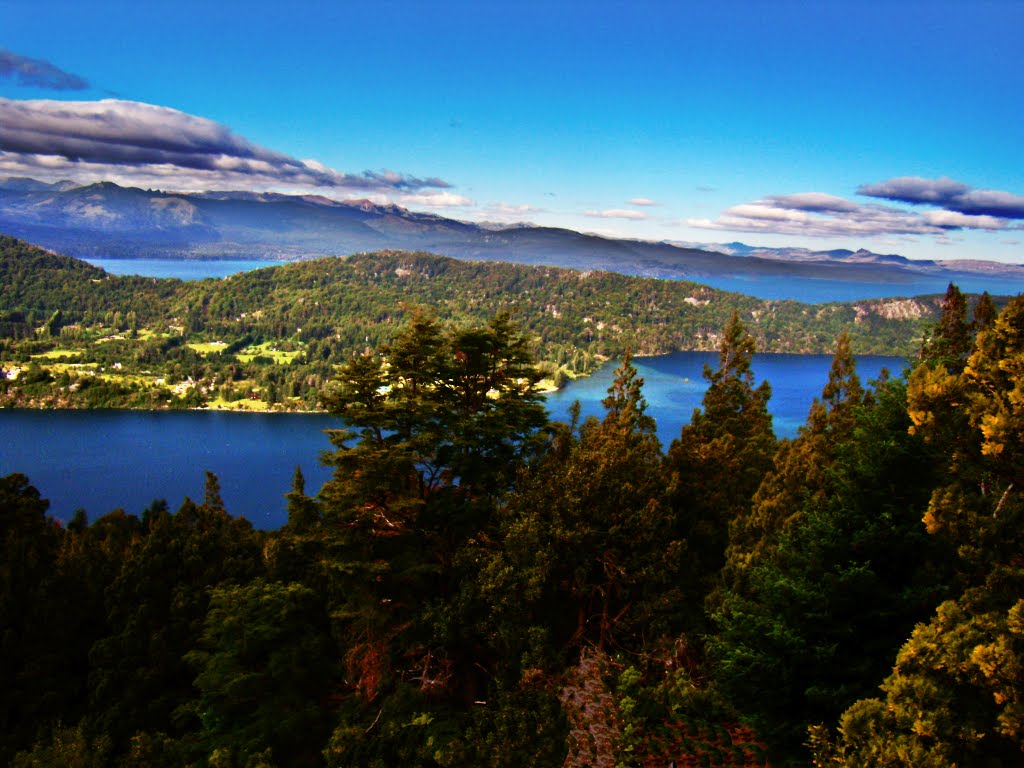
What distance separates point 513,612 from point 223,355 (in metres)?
167

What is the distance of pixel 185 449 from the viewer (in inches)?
3255

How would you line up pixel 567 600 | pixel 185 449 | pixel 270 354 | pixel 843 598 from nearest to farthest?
1. pixel 843 598
2. pixel 567 600
3. pixel 185 449
4. pixel 270 354

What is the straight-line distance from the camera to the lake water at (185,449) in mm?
63812

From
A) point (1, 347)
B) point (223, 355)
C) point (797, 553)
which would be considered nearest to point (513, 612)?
point (797, 553)

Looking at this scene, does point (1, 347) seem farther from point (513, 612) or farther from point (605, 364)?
point (513, 612)

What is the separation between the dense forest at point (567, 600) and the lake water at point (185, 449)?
116ft

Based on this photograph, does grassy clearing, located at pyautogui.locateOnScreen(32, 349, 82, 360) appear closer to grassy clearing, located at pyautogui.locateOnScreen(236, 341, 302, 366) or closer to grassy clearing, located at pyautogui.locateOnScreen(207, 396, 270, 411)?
grassy clearing, located at pyautogui.locateOnScreen(236, 341, 302, 366)

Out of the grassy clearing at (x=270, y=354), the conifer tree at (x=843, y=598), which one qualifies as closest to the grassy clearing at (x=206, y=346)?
the grassy clearing at (x=270, y=354)

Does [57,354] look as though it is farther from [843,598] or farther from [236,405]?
[843,598]

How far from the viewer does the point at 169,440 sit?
87.8 metres

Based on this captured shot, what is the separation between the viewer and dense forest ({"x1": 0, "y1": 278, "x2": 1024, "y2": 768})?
617cm

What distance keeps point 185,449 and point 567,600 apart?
273 ft

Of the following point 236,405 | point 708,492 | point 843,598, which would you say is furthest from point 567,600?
point 236,405

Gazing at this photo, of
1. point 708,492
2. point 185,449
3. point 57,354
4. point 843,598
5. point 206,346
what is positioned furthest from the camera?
point 206,346
